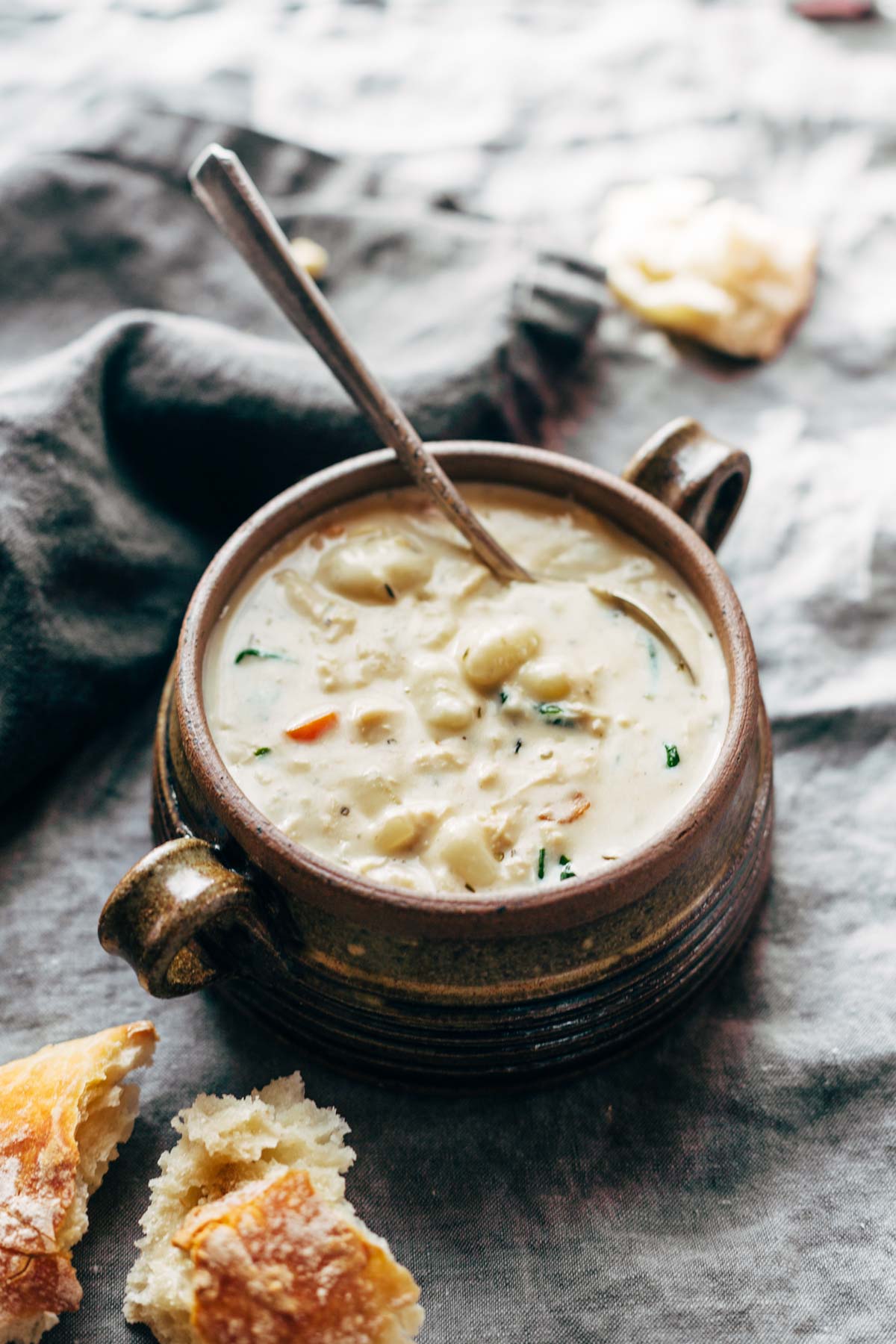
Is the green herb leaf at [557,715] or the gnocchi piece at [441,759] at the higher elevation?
the gnocchi piece at [441,759]

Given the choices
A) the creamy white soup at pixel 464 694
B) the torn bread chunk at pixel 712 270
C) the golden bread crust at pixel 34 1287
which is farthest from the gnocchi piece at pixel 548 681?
the torn bread chunk at pixel 712 270

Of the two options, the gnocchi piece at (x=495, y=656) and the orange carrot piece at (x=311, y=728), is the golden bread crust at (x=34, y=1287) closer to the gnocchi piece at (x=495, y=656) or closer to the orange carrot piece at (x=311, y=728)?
the orange carrot piece at (x=311, y=728)

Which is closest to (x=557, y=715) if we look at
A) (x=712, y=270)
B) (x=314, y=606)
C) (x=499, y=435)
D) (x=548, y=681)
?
(x=548, y=681)

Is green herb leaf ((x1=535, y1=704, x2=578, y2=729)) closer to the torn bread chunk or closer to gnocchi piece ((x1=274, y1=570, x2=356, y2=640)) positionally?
gnocchi piece ((x1=274, y1=570, x2=356, y2=640))

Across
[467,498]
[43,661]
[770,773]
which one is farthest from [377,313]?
[770,773]

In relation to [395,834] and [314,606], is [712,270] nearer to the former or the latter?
[314,606]

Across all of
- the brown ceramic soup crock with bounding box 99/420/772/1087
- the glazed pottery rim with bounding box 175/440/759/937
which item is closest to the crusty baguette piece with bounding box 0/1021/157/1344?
the brown ceramic soup crock with bounding box 99/420/772/1087

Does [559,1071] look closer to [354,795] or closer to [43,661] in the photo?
[354,795]
